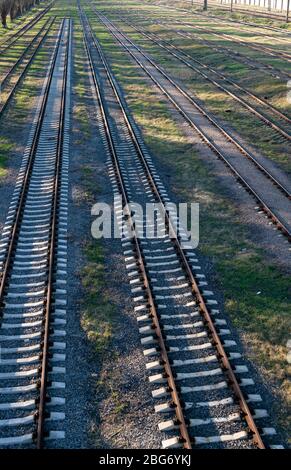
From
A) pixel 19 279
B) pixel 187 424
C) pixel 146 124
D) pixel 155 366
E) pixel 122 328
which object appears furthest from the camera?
pixel 146 124

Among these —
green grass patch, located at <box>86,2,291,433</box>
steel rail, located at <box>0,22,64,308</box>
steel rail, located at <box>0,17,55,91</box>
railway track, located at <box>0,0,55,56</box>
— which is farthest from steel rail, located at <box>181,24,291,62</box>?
steel rail, located at <box>0,22,64,308</box>

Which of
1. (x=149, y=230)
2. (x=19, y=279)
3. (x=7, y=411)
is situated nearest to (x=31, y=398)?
(x=7, y=411)

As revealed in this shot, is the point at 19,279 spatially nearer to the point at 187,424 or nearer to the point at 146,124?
the point at 187,424

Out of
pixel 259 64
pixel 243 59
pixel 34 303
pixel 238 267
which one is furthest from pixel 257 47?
pixel 34 303

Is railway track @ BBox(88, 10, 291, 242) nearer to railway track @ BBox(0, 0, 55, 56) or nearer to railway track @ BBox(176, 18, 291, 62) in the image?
railway track @ BBox(176, 18, 291, 62)

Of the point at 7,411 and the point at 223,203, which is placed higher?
the point at 223,203

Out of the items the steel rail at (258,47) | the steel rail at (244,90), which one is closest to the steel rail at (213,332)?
the steel rail at (244,90)
